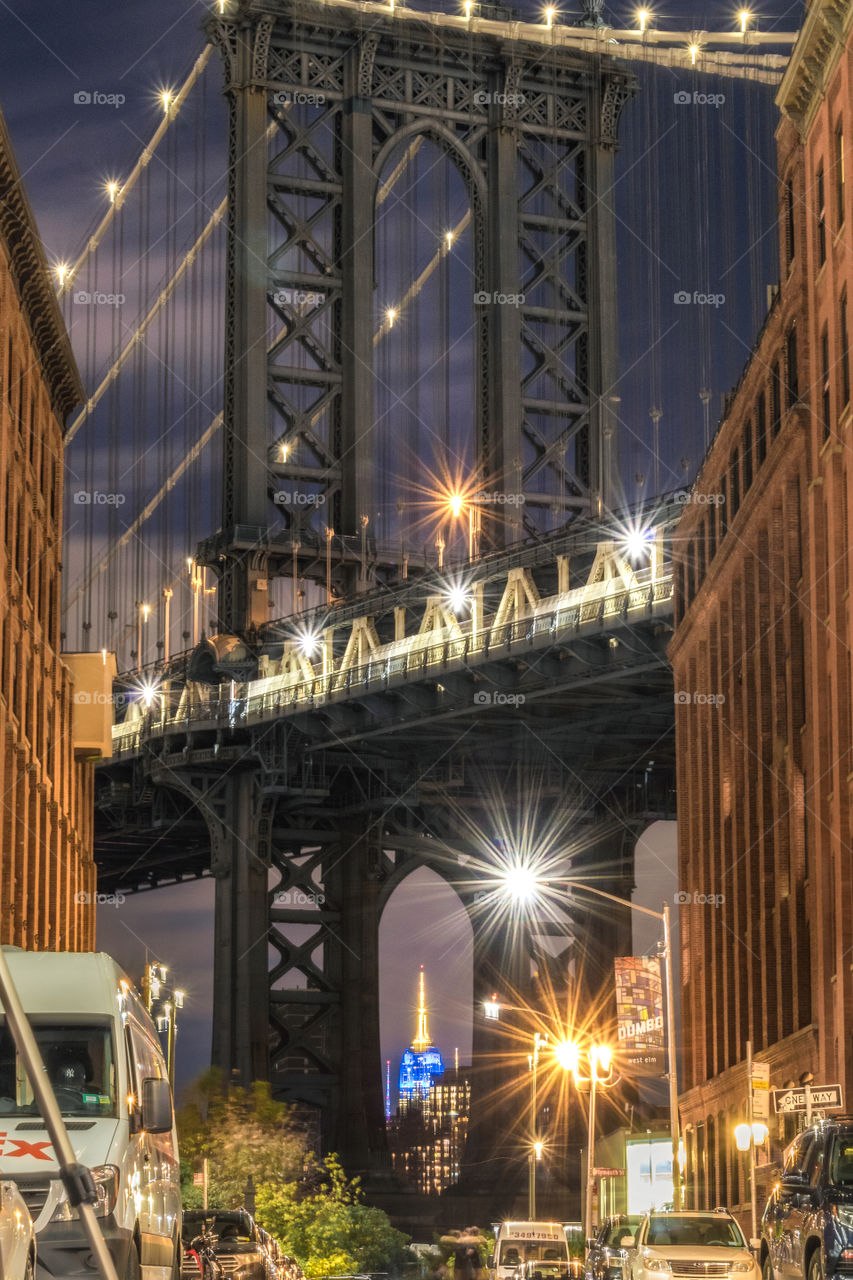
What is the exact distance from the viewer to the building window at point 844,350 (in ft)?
151

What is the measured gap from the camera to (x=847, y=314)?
4581 centimetres

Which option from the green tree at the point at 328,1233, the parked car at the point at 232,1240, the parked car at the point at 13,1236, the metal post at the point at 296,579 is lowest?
the green tree at the point at 328,1233

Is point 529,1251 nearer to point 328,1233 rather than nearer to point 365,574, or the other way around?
point 328,1233

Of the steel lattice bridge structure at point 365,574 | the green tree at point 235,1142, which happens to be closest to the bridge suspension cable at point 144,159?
the steel lattice bridge structure at point 365,574

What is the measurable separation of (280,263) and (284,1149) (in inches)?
2118

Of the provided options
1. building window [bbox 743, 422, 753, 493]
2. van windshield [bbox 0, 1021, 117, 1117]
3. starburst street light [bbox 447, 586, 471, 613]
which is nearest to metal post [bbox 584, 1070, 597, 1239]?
building window [bbox 743, 422, 753, 493]

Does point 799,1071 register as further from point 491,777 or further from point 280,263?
point 280,263

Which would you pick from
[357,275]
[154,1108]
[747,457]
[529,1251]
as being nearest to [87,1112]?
[154,1108]

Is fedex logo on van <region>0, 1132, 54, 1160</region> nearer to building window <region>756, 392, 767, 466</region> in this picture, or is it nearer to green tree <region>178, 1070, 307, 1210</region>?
building window <region>756, 392, 767, 466</region>

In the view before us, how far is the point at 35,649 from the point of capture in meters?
70.5

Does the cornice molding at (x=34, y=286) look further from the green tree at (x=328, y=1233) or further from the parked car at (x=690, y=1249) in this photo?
the parked car at (x=690, y=1249)

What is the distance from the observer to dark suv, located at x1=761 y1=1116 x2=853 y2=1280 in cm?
1775

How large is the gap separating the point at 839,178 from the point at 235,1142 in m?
50.5

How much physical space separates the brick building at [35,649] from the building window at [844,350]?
23.0 m
